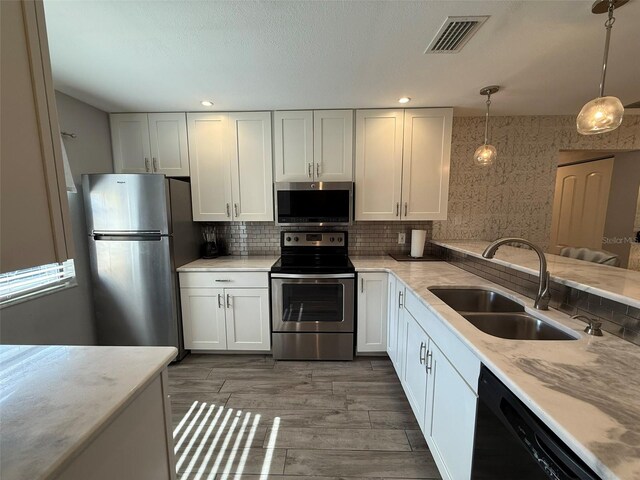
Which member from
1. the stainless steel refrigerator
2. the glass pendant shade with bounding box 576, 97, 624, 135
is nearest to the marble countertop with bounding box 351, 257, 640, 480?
the glass pendant shade with bounding box 576, 97, 624, 135

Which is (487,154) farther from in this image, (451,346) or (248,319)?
(248,319)

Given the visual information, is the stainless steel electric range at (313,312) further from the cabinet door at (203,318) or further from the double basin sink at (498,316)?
the double basin sink at (498,316)

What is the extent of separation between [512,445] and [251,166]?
2.61 m

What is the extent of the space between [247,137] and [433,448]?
2.76m

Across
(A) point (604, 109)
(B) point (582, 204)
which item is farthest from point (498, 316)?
(B) point (582, 204)

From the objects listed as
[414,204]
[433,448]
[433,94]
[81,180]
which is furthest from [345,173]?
[81,180]

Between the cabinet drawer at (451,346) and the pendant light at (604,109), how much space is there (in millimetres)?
1136

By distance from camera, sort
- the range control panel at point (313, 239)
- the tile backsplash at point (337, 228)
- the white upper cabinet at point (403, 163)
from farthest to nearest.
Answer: the tile backsplash at point (337, 228) < the range control panel at point (313, 239) < the white upper cabinet at point (403, 163)

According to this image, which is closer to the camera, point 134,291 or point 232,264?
point 134,291

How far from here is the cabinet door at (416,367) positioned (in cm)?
155

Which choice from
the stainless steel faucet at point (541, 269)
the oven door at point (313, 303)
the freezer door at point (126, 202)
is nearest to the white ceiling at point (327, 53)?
the freezer door at point (126, 202)

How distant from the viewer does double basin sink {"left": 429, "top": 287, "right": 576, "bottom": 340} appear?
4.27 feet

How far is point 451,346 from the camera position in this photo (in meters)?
1.21

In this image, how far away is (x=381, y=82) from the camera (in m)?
1.97
